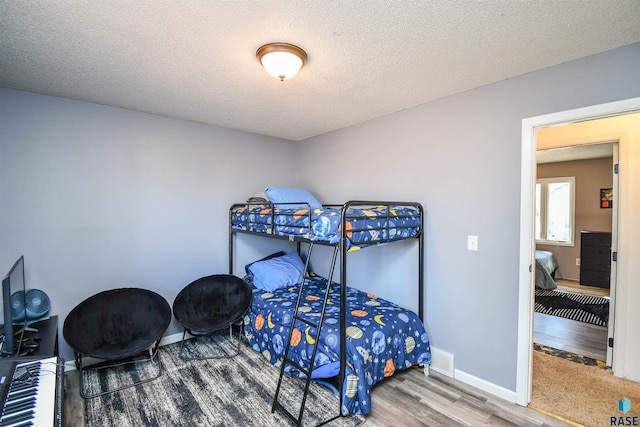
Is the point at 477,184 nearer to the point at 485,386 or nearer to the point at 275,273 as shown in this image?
the point at 485,386

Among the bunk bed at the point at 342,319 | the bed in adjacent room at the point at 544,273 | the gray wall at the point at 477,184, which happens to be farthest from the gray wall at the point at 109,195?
the bed in adjacent room at the point at 544,273

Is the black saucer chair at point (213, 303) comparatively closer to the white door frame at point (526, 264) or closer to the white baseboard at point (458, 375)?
the white baseboard at point (458, 375)

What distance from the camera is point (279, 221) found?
8.82 feet

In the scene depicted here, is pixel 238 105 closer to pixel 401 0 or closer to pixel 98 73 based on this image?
pixel 98 73

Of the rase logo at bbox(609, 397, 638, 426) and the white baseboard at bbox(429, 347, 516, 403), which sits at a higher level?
the white baseboard at bbox(429, 347, 516, 403)

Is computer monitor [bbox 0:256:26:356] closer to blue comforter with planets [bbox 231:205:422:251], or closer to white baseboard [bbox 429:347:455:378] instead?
blue comforter with planets [bbox 231:205:422:251]

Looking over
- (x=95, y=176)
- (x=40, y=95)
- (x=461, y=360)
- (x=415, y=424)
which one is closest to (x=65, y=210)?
(x=95, y=176)

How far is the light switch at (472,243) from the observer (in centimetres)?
245

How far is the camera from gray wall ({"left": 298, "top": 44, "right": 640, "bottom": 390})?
201 cm

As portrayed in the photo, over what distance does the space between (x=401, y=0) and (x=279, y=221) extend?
1.83 m

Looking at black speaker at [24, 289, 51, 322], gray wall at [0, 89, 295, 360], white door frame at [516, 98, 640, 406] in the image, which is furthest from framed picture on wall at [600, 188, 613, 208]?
black speaker at [24, 289, 51, 322]

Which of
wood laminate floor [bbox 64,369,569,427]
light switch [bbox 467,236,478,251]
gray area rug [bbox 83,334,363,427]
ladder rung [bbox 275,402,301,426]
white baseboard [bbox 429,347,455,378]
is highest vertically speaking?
light switch [bbox 467,236,478,251]

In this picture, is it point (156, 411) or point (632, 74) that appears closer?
point (632, 74)

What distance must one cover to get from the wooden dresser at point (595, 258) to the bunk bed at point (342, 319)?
4.79 meters
